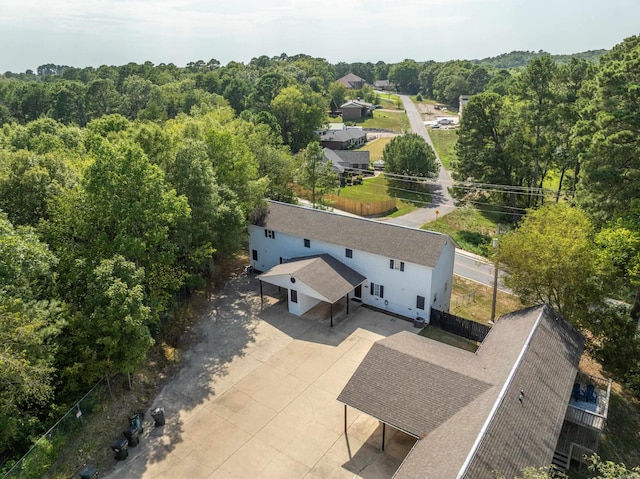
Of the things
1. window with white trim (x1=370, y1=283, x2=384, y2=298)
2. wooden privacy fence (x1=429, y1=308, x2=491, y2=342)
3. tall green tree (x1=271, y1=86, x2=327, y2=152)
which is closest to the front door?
window with white trim (x1=370, y1=283, x2=384, y2=298)

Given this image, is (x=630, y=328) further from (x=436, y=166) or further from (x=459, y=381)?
(x=436, y=166)

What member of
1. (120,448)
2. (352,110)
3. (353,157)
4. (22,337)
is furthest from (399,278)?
(352,110)

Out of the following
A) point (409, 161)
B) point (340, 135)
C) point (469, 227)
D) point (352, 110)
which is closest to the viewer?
point (469, 227)

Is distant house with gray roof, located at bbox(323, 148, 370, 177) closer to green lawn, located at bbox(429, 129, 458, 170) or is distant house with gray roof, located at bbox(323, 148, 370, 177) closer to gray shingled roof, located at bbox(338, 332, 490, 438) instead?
green lawn, located at bbox(429, 129, 458, 170)

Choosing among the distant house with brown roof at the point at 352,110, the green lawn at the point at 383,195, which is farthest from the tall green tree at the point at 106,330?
the distant house with brown roof at the point at 352,110

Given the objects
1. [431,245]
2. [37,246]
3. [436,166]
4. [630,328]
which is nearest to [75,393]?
[37,246]

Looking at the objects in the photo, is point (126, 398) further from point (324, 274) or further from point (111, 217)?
point (324, 274)

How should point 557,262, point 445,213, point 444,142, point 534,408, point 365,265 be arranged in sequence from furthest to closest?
point 444,142 → point 445,213 → point 365,265 → point 557,262 → point 534,408

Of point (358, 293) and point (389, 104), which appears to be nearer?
point (358, 293)

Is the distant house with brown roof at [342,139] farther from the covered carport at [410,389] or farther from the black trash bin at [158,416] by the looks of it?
the black trash bin at [158,416]
